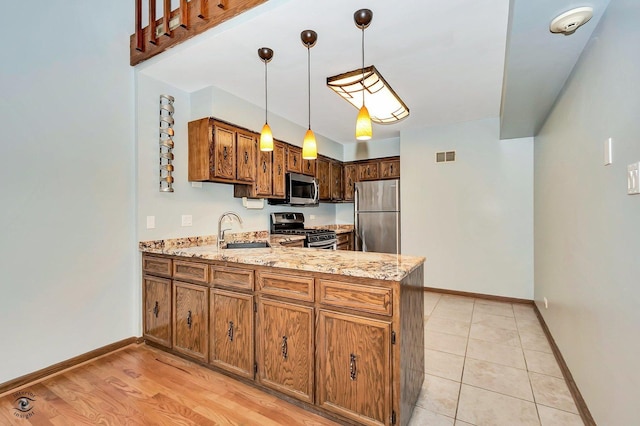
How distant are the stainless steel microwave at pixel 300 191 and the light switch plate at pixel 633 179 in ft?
10.6

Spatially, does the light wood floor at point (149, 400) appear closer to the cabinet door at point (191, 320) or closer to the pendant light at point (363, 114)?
the cabinet door at point (191, 320)

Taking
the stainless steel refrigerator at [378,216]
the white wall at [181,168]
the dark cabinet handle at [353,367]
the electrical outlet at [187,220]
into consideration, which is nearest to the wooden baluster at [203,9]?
the white wall at [181,168]

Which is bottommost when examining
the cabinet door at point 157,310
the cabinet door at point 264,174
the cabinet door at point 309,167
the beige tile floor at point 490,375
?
the beige tile floor at point 490,375

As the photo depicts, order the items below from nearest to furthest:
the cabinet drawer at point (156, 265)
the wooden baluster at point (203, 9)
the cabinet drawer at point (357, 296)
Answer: the cabinet drawer at point (357, 296) < the wooden baluster at point (203, 9) < the cabinet drawer at point (156, 265)

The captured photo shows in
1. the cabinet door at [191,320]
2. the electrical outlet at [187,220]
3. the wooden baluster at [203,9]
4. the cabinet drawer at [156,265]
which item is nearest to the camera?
the wooden baluster at [203,9]

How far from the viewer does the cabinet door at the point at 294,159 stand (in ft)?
13.1

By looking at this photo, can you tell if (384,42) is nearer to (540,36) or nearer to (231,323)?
(540,36)

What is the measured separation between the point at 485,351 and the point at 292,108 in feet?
10.8

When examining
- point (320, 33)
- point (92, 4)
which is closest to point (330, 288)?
point (320, 33)

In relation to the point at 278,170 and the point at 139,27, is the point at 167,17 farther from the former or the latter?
the point at 278,170

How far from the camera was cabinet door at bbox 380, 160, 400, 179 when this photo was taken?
4.93 m

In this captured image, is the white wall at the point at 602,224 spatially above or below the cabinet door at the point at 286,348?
above

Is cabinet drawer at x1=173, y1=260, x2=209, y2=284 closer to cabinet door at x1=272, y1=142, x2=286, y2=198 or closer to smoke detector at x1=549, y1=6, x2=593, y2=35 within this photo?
cabinet door at x1=272, y1=142, x2=286, y2=198

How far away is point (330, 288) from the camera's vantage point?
5.36 feet
